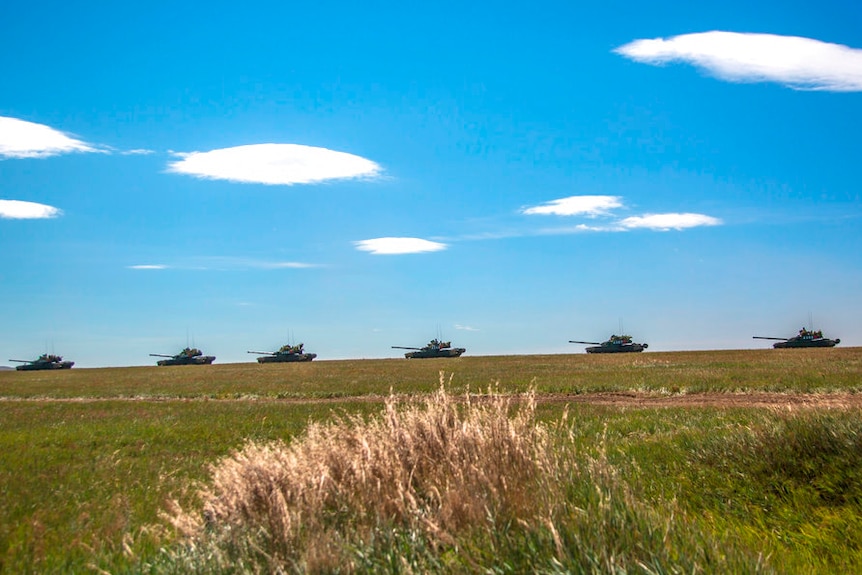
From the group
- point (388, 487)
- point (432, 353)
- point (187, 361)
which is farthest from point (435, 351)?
point (388, 487)

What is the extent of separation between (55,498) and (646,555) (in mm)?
9093

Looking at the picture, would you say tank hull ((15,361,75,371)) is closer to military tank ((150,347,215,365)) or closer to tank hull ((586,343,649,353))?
military tank ((150,347,215,365))

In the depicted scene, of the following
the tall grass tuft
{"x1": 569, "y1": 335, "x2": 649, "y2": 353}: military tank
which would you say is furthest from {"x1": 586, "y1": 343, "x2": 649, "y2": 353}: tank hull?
the tall grass tuft

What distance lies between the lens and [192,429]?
19594 mm

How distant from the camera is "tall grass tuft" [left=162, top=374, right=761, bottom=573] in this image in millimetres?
5605

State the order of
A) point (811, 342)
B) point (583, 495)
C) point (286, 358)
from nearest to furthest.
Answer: point (583, 495)
point (811, 342)
point (286, 358)

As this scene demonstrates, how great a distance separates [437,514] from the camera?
6.25 metres

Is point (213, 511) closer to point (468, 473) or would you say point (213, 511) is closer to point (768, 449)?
point (468, 473)

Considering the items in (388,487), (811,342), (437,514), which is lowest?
(437,514)

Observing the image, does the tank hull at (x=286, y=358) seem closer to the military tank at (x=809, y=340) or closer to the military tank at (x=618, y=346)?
the military tank at (x=618, y=346)

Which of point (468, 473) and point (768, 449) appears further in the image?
point (768, 449)

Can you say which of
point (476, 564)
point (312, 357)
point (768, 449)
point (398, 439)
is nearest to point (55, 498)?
point (398, 439)

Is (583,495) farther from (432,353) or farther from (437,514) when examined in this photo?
(432,353)

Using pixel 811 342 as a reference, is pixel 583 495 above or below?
below
